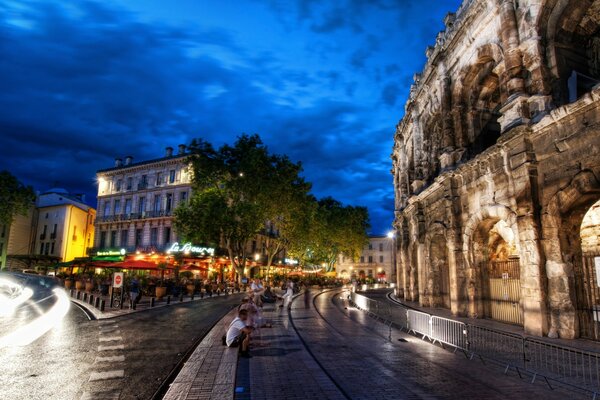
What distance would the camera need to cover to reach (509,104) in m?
12.0

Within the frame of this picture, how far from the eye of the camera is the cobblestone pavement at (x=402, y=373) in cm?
582

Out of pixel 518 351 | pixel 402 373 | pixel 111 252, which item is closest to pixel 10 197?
pixel 111 252

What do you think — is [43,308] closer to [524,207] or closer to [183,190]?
[524,207]

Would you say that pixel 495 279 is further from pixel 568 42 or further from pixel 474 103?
pixel 568 42

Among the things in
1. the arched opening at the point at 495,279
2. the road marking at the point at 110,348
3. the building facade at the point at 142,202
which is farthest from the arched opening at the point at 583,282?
the building facade at the point at 142,202

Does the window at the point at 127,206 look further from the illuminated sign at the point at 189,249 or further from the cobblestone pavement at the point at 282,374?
the cobblestone pavement at the point at 282,374

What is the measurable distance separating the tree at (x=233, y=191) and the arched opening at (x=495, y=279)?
58.8ft

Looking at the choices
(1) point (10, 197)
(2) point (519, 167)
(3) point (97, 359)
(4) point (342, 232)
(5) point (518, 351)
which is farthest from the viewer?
(4) point (342, 232)

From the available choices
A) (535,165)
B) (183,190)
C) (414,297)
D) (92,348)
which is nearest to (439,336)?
(535,165)

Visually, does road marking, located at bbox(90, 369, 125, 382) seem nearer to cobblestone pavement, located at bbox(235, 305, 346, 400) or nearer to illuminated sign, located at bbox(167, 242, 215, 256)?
cobblestone pavement, located at bbox(235, 305, 346, 400)

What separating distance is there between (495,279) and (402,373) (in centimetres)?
927

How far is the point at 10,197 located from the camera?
38875 millimetres

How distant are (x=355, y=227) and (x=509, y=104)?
134ft

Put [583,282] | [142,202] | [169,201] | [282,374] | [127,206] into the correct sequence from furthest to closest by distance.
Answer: [127,206], [142,202], [169,201], [583,282], [282,374]
